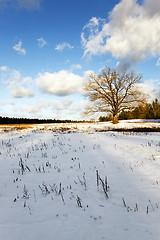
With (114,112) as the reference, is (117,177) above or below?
below

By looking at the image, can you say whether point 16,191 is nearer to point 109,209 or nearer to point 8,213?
point 8,213

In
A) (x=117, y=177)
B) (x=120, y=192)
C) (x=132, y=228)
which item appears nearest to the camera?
(x=132, y=228)

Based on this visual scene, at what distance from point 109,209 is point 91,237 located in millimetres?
596

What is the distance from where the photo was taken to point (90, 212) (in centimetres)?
200

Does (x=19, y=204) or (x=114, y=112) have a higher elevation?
(x=114, y=112)

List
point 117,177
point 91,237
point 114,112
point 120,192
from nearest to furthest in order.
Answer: point 91,237
point 120,192
point 117,177
point 114,112

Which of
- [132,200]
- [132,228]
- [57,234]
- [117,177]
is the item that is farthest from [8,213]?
[117,177]

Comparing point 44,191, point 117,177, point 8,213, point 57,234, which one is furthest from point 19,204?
point 117,177

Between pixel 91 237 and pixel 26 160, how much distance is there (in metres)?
3.85

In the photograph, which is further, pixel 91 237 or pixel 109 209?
pixel 109 209

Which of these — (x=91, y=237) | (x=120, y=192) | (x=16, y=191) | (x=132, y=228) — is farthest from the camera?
(x=16, y=191)

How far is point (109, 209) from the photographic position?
6.74ft

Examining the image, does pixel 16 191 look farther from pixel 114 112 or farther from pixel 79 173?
pixel 114 112

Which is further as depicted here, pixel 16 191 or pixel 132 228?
pixel 16 191
